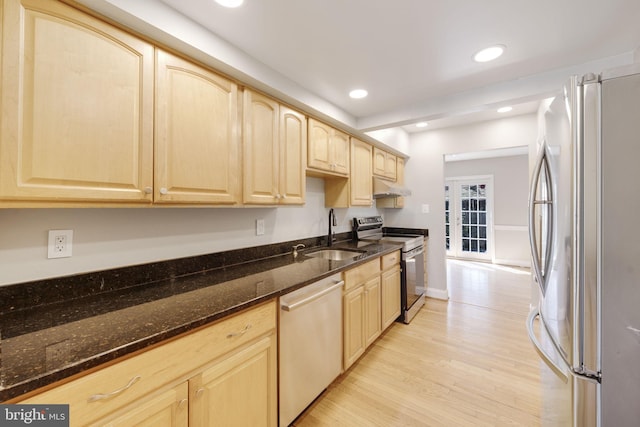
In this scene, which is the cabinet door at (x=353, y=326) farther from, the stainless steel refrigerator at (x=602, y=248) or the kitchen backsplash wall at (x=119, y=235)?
the stainless steel refrigerator at (x=602, y=248)

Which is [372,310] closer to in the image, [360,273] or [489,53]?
[360,273]

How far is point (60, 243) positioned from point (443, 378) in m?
2.58

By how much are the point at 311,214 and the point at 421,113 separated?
1456mm

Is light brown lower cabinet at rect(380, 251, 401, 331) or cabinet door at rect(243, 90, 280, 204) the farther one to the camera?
light brown lower cabinet at rect(380, 251, 401, 331)

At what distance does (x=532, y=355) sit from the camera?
2344mm

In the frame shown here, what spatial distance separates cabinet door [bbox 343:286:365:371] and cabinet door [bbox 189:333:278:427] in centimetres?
75

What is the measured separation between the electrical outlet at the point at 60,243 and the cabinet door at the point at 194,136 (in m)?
0.41

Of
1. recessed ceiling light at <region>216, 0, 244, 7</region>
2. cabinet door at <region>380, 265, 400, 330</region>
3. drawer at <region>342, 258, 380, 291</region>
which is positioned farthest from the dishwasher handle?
recessed ceiling light at <region>216, 0, 244, 7</region>

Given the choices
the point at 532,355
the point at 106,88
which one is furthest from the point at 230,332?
the point at 532,355

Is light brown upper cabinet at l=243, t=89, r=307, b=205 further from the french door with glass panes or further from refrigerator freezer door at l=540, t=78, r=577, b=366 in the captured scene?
the french door with glass panes

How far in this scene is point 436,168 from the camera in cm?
386

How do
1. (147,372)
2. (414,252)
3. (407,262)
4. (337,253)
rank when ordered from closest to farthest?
1. (147,372)
2. (337,253)
3. (407,262)
4. (414,252)

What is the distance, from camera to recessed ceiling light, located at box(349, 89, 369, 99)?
7.37 ft

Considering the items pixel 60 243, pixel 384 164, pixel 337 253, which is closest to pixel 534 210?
pixel 337 253
